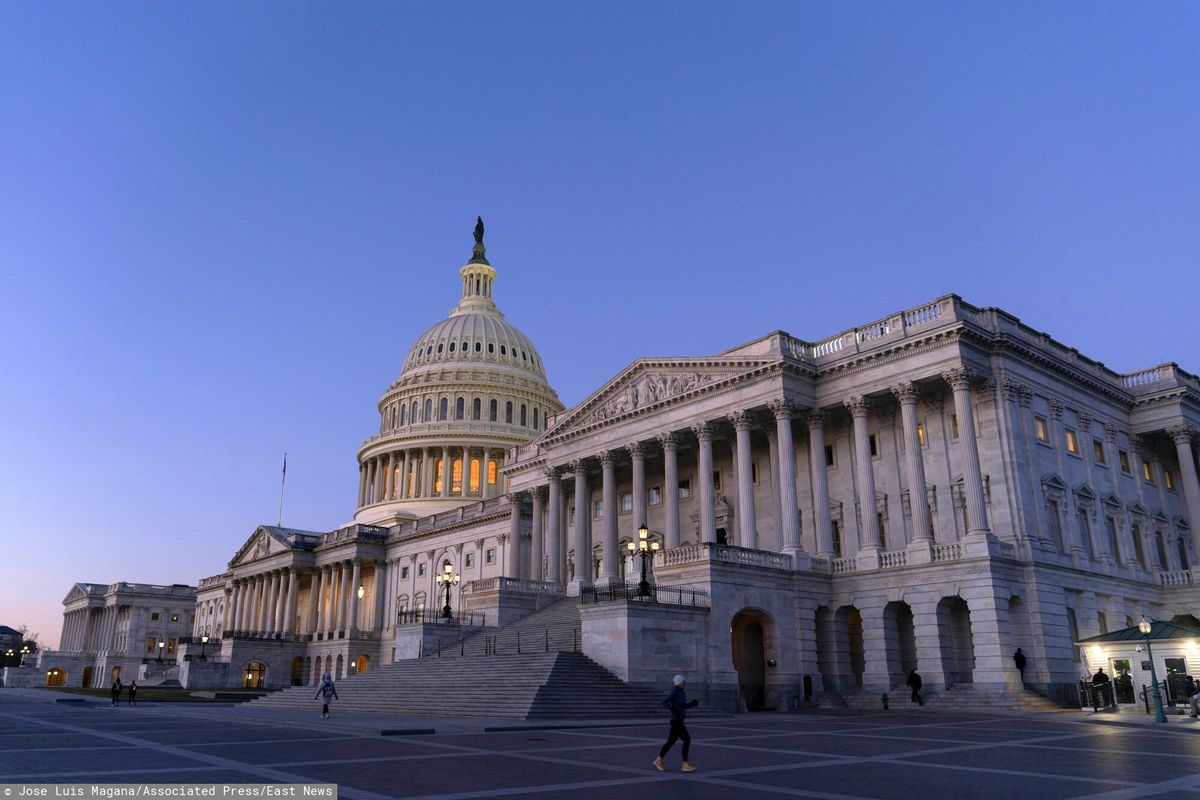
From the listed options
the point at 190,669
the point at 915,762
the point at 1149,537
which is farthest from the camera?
the point at 190,669

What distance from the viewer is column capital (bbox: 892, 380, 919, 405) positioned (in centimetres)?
4491

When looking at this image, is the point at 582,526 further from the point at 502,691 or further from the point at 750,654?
the point at 502,691

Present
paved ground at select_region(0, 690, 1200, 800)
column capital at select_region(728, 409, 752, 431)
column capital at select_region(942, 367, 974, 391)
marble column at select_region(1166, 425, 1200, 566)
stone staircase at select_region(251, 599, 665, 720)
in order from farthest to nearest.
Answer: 1. marble column at select_region(1166, 425, 1200, 566)
2. column capital at select_region(728, 409, 752, 431)
3. column capital at select_region(942, 367, 974, 391)
4. stone staircase at select_region(251, 599, 665, 720)
5. paved ground at select_region(0, 690, 1200, 800)

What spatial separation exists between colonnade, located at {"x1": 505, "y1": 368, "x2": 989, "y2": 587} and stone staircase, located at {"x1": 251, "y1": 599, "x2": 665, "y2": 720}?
716 centimetres

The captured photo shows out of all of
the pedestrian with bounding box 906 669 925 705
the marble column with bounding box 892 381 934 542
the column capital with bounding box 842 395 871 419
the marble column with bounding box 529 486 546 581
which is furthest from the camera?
the marble column with bounding box 529 486 546 581

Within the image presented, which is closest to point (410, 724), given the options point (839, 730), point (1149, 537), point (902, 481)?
point (839, 730)

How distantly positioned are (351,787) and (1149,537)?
51747 millimetres

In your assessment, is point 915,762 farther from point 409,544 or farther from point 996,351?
point 409,544

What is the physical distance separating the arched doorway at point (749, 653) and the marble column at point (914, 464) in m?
8.95

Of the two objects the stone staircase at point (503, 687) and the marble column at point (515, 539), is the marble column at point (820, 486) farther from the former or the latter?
the marble column at point (515, 539)

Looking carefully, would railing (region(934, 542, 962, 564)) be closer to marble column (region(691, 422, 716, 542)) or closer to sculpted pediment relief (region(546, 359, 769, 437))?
marble column (region(691, 422, 716, 542))

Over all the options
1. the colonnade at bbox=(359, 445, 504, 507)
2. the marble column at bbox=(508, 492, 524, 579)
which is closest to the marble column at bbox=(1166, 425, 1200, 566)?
the marble column at bbox=(508, 492, 524, 579)

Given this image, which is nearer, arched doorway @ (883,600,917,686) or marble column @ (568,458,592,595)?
arched doorway @ (883,600,917,686)

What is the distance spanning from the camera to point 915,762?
18.2 metres
